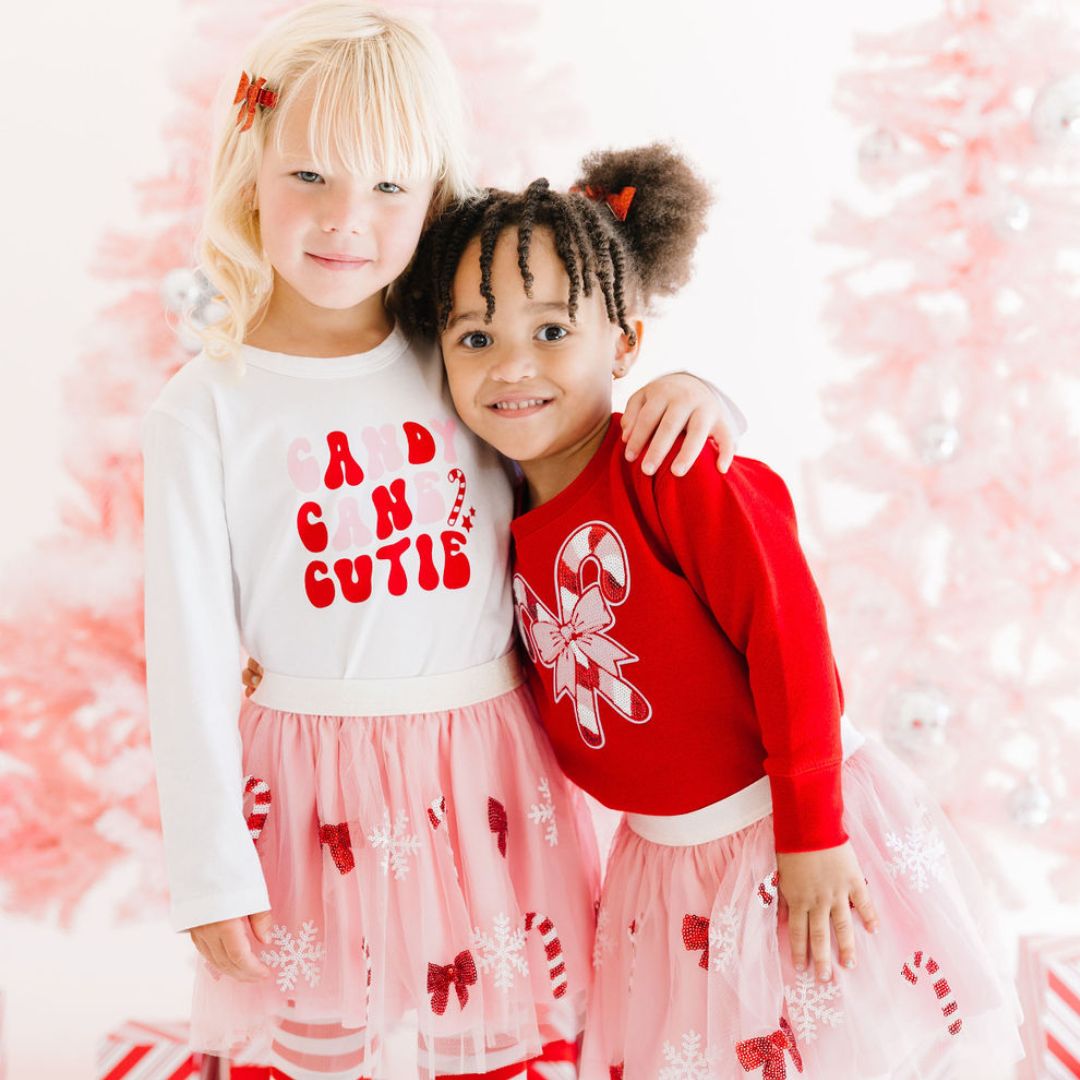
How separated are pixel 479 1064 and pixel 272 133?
0.96 meters

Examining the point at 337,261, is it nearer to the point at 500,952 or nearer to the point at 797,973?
the point at 500,952

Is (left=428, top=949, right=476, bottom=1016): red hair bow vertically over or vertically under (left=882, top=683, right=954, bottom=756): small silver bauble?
over

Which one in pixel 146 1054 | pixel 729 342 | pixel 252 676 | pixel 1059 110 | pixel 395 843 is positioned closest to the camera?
pixel 395 843

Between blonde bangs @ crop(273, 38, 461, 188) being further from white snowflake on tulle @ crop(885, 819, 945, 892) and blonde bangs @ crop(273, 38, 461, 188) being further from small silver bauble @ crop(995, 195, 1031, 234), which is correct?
small silver bauble @ crop(995, 195, 1031, 234)

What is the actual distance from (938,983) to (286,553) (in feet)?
2.45

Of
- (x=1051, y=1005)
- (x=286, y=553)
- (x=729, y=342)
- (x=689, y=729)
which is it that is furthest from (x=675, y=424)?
(x=1051, y=1005)

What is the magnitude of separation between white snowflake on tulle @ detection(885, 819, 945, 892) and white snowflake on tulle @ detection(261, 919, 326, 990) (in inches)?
22.5

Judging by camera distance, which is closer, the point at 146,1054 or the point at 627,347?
the point at 627,347

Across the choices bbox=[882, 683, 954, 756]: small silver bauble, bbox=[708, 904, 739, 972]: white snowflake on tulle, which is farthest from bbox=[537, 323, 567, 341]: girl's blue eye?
bbox=[882, 683, 954, 756]: small silver bauble

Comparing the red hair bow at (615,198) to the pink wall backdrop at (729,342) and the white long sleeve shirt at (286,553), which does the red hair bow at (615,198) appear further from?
the pink wall backdrop at (729,342)

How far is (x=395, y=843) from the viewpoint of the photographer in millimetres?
1160

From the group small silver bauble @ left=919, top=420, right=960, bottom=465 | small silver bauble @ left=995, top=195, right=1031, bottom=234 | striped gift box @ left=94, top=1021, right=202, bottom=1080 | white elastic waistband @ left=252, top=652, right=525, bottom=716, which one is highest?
small silver bauble @ left=995, top=195, right=1031, bottom=234

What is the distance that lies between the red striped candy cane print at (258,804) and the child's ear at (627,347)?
1.85 ft

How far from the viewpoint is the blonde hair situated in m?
1.12
